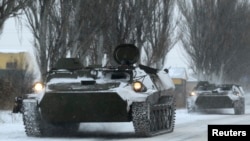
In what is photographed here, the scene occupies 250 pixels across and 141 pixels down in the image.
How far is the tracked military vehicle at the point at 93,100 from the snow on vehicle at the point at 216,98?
38.5 feet

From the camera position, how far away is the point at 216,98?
24969 millimetres

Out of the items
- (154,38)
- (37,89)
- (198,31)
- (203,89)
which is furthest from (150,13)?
(37,89)

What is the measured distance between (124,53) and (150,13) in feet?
46.6

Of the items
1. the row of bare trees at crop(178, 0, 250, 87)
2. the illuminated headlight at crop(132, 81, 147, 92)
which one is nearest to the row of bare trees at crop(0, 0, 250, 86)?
the row of bare trees at crop(178, 0, 250, 87)

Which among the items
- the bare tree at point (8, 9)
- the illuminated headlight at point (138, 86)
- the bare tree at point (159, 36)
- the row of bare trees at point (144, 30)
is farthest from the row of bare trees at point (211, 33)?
the illuminated headlight at point (138, 86)

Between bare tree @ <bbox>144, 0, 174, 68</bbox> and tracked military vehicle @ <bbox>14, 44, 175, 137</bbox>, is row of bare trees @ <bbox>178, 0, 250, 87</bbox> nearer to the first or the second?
bare tree @ <bbox>144, 0, 174, 68</bbox>

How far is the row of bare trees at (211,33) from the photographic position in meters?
40.2

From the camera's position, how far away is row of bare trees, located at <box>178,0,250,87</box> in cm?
4022

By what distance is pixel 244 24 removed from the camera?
4300cm

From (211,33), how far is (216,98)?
15710 mm

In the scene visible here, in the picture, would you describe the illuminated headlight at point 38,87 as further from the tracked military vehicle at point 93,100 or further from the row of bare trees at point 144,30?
the row of bare trees at point 144,30

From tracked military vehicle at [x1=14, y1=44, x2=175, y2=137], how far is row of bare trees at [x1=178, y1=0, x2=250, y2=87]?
2715 centimetres

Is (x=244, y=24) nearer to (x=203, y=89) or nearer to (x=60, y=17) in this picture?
(x=203, y=89)

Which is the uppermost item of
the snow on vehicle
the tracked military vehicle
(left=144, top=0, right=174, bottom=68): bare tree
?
(left=144, top=0, right=174, bottom=68): bare tree
